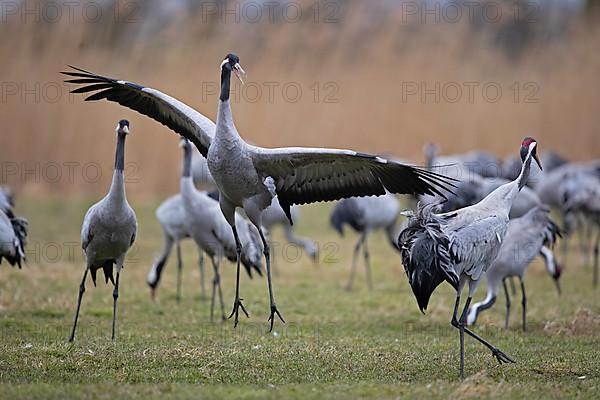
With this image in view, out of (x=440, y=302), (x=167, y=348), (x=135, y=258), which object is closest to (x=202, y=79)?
(x=135, y=258)

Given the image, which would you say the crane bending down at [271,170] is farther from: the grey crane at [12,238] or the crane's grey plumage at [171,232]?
the crane's grey plumage at [171,232]

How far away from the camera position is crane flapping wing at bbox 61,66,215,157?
7.80 m

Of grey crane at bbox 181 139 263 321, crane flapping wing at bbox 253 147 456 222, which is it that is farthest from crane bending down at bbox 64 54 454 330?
grey crane at bbox 181 139 263 321

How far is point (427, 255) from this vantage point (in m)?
6.53

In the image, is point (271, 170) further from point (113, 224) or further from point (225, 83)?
point (113, 224)

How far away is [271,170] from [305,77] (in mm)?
17690

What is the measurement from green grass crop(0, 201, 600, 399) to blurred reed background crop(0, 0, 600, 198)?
9175 mm

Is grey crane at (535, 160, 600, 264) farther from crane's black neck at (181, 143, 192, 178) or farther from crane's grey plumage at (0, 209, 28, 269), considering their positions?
crane's grey plumage at (0, 209, 28, 269)

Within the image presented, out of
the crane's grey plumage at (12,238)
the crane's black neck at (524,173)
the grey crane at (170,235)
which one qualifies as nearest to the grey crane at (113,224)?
the crane's grey plumage at (12,238)

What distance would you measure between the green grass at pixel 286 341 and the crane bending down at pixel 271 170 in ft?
2.51

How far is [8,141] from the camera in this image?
A: 22.3 m

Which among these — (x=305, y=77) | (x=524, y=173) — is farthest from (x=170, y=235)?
(x=305, y=77)

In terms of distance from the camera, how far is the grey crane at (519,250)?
8766mm

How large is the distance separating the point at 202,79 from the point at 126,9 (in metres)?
5.90
